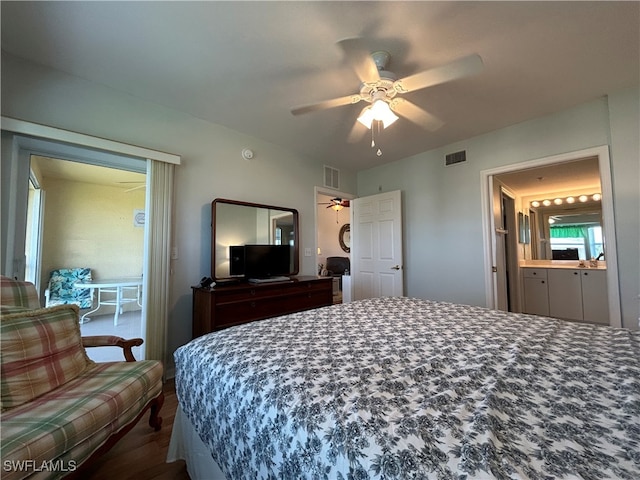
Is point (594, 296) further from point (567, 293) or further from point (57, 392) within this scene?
point (57, 392)

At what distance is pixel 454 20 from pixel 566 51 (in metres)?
0.96

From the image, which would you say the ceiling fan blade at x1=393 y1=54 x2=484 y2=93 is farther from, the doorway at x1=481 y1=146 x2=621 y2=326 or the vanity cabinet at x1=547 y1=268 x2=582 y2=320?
the vanity cabinet at x1=547 y1=268 x2=582 y2=320

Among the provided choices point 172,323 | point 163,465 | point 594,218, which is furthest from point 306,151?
point 594,218

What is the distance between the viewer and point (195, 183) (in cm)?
279

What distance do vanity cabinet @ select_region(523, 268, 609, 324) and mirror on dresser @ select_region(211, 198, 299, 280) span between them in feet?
13.1

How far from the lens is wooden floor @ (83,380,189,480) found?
137cm

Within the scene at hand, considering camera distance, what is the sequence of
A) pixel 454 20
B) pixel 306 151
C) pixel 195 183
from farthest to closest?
pixel 306 151 < pixel 195 183 < pixel 454 20

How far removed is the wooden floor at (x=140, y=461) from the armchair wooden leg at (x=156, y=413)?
0.03 meters

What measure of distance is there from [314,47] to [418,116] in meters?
1.38

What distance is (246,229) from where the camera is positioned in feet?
10.1

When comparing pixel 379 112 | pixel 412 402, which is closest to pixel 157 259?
pixel 379 112

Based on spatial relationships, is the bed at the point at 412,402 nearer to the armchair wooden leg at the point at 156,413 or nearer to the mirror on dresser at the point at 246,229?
the armchair wooden leg at the point at 156,413

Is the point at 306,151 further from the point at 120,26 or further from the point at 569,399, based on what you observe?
the point at 569,399

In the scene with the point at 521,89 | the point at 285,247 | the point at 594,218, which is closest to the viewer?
the point at 521,89
